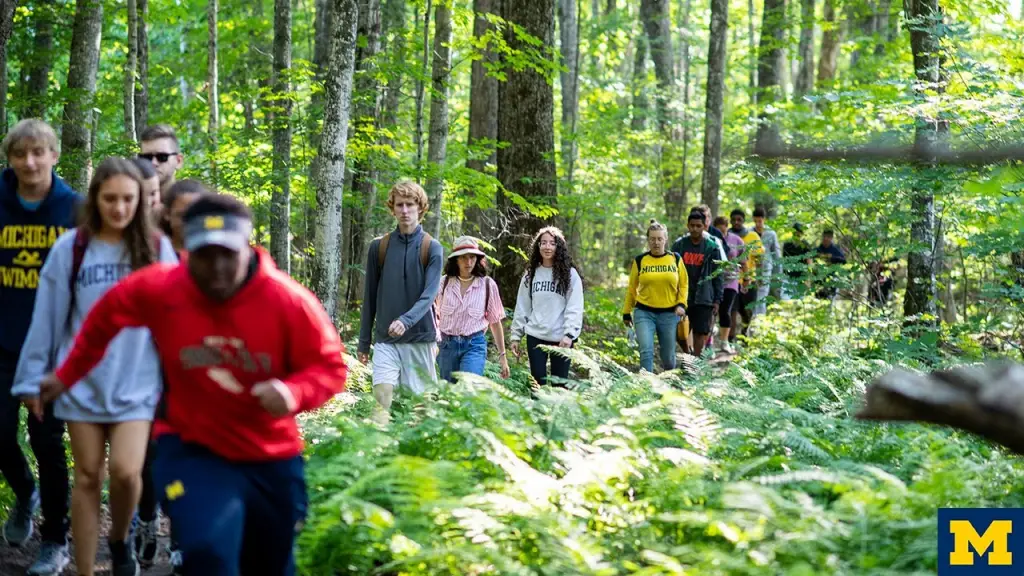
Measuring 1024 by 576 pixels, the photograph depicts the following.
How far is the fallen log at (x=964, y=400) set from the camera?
2830 millimetres

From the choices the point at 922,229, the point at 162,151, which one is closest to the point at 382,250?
A: the point at 162,151

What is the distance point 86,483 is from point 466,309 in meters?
4.75

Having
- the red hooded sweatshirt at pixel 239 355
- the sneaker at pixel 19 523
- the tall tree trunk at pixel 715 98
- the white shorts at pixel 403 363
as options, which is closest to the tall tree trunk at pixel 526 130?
the white shorts at pixel 403 363

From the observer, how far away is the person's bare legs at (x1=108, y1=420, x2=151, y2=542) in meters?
4.71

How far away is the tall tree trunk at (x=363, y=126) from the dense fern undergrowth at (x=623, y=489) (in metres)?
6.29

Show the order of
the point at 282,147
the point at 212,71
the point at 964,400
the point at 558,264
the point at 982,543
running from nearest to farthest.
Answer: the point at 964,400 < the point at 982,543 < the point at 558,264 < the point at 282,147 < the point at 212,71

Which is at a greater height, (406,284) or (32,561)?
(406,284)

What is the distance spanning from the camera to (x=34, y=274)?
531 centimetres

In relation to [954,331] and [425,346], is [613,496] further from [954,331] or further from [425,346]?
[954,331]

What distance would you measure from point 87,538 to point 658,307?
8.22 m

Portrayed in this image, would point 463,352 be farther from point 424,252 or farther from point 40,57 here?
point 40,57

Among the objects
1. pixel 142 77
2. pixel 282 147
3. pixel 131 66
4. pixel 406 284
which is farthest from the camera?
pixel 142 77

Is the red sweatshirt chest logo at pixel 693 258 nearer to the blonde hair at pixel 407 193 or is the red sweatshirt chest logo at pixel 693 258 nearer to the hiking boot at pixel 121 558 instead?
the blonde hair at pixel 407 193

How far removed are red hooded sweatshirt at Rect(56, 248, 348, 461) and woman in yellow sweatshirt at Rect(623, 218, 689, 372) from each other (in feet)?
27.3
